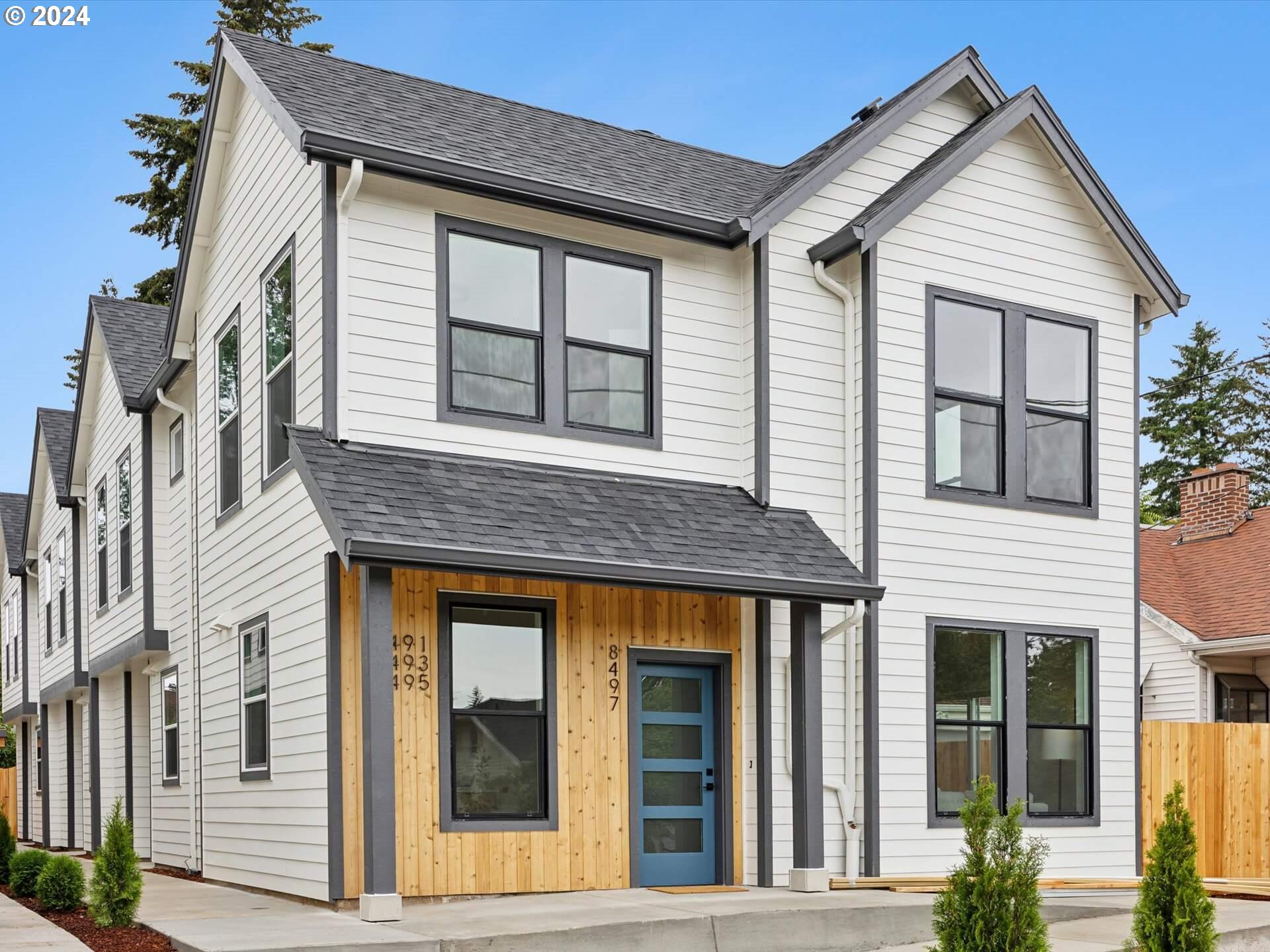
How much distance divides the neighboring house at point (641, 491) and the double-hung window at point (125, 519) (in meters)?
3.39

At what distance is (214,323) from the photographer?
14523 mm

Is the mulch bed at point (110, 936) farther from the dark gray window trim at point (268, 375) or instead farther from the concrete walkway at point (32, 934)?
the dark gray window trim at point (268, 375)

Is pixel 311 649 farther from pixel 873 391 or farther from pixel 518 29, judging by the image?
pixel 518 29

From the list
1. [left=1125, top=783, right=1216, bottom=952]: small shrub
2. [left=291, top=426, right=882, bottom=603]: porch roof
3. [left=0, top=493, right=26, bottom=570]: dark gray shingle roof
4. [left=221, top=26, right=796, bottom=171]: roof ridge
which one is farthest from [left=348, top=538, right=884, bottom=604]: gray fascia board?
[left=0, top=493, right=26, bottom=570]: dark gray shingle roof

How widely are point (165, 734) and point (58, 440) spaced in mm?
8536

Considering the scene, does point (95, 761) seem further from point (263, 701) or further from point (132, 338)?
point (263, 701)

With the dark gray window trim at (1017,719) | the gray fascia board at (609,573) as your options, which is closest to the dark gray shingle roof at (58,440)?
the gray fascia board at (609,573)

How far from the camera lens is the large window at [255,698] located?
12031 millimetres

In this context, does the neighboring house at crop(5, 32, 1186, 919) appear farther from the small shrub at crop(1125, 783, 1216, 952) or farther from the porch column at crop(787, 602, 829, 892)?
the small shrub at crop(1125, 783, 1216, 952)

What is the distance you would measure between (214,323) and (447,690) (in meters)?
5.81

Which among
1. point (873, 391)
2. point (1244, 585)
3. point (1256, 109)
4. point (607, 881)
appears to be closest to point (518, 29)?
point (1256, 109)

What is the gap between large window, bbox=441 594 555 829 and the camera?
35.1ft

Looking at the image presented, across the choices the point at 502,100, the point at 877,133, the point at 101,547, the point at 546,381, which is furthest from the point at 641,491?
the point at 101,547

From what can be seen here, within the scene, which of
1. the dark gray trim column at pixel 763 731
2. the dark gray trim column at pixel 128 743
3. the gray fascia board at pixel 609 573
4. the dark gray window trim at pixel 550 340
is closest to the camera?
the gray fascia board at pixel 609 573
